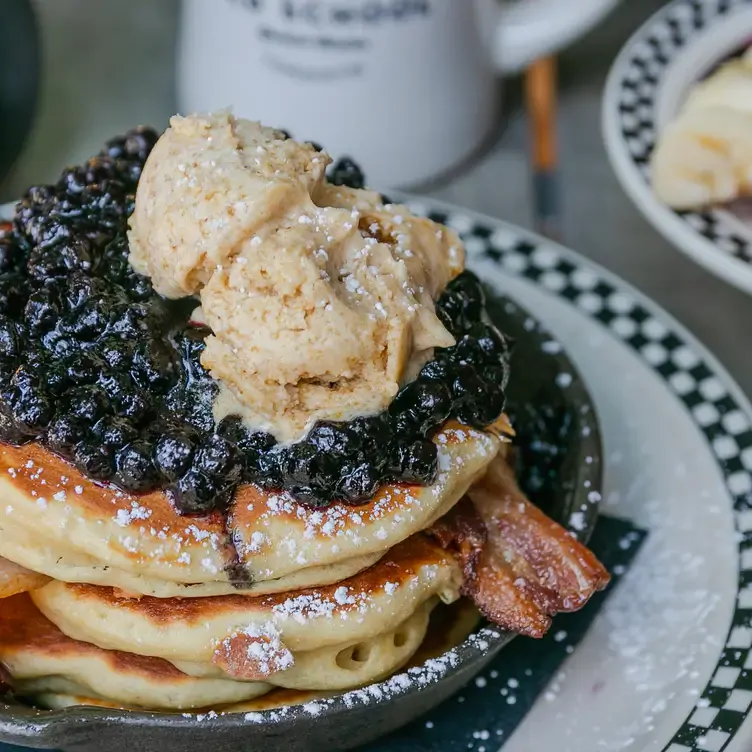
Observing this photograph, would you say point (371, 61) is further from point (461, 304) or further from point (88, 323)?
point (88, 323)

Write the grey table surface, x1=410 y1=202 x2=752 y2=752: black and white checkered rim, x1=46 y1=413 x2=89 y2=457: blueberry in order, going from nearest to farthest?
x1=46 y1=413 x2=89 y2=457: blueberry → x1=410 y1=202 x2=752 y2=752: black and white checkered rim → the grey table surface

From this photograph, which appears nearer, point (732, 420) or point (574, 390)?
point (574, 390)

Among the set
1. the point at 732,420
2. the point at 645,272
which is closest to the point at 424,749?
the point at 732,420

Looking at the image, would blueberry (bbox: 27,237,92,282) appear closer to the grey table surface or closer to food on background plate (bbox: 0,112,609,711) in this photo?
food on background plate (bbox: 0,112,609,711)

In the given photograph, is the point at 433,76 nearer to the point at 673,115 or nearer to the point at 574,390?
the point at 673,115

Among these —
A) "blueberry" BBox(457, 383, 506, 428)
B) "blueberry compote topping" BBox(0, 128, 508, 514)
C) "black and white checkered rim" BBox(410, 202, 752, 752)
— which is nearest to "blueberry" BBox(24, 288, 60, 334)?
"blueberry compote topping" BBox(0, 128, 508, 514)

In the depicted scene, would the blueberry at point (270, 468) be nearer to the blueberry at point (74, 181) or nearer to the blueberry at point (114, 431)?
the blueberry at point (114, 431)

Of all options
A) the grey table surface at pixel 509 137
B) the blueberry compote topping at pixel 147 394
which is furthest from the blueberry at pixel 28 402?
the grey table surface at pixel 509 137
